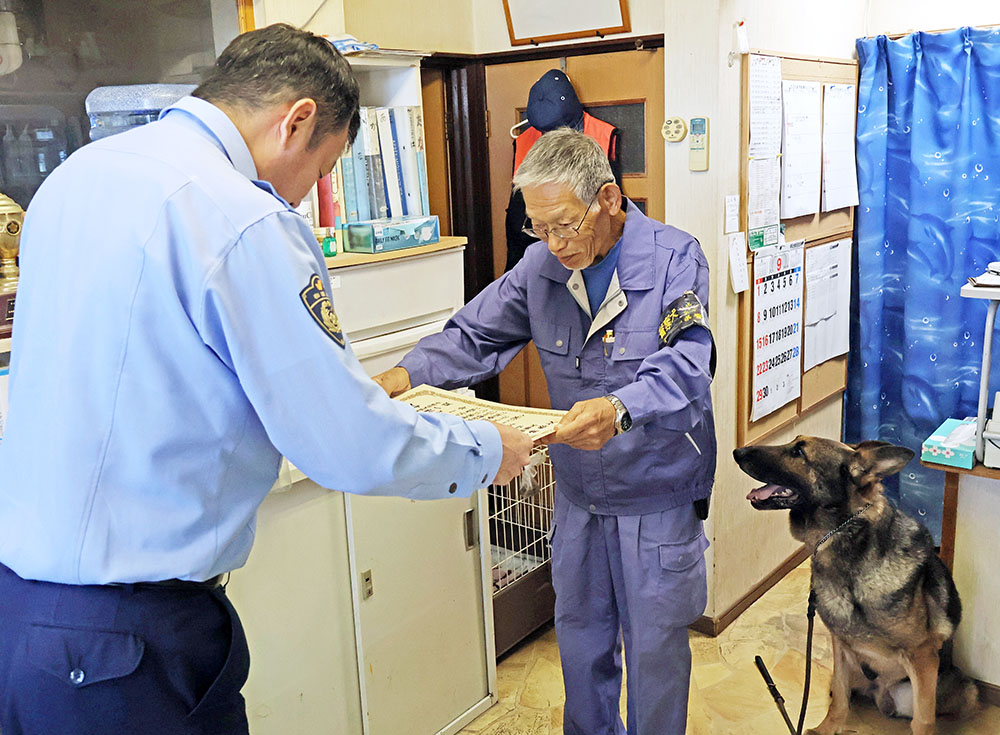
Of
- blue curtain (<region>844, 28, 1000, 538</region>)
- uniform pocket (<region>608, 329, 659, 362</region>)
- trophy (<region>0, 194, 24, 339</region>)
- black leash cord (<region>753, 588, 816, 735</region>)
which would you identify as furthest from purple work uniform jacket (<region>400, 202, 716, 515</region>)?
blue curtain (<region>844, 28, 1000, 538</region>)

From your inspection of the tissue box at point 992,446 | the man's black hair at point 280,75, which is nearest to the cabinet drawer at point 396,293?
the man's black hair at point 280,75

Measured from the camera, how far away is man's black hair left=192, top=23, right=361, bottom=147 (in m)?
1.33

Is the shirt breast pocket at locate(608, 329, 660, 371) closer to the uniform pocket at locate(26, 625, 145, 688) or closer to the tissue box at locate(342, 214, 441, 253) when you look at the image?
the tissue box at locate(342, 214, 441, 253)

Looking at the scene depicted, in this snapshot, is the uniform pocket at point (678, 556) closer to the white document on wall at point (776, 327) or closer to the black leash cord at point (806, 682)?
the black leash cord at point (806, 682)

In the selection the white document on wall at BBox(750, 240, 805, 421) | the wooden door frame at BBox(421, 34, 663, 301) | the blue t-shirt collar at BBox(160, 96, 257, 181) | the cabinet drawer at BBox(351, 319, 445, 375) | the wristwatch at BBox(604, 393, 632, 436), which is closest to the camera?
the blue t-shirt collar at BBox(160, 96, 257, 181)

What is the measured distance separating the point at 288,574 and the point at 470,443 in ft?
3.05

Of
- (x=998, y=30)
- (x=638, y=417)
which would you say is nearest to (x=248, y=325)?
(x=638, y=417)

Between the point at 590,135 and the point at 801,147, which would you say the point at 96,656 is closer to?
the point at 590,135

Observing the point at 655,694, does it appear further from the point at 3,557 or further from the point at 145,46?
the point at 145,46

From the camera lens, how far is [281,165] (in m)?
1.38

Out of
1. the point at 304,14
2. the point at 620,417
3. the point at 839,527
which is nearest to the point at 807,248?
the point at 839,527

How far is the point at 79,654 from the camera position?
1.23 meters

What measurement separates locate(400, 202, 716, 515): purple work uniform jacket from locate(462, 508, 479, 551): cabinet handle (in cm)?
56

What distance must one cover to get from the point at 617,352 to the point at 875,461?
0.89 meters
